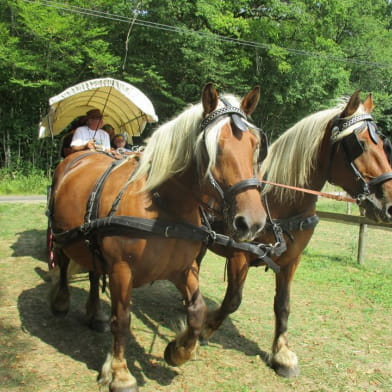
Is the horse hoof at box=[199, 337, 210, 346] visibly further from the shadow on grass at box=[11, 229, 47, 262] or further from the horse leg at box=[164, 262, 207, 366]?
the shadow on grass at box=[11, 229, 47, 262]

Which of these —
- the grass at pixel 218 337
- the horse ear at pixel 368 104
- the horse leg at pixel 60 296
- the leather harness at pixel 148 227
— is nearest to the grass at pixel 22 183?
the grass at pixel 218 337

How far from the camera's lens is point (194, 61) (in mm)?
17703

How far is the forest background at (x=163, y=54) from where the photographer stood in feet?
53.4

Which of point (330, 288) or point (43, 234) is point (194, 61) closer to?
point (43, 234)

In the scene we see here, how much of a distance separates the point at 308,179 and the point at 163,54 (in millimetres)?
16662

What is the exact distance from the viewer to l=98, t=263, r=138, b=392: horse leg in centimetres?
267

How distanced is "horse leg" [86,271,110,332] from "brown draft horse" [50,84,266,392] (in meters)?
0.76

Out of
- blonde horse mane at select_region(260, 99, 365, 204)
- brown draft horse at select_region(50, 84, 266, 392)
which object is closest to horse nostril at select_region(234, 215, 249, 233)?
brown draft horse at select_region(50, 84, 266, 392)

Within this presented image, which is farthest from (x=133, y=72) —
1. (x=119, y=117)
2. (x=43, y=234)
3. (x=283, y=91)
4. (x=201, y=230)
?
(x=201, y=230)

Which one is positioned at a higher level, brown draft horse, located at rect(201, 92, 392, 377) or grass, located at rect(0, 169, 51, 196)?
brown draft horse, located at rect(201, 92, 392, 377)

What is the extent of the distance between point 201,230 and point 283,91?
1842cm

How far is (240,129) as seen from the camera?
7.29 ft

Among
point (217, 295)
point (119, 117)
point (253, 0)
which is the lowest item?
point (217, 295)

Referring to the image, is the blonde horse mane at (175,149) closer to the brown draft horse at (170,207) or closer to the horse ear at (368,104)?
the brown draft horse at (170,207)
